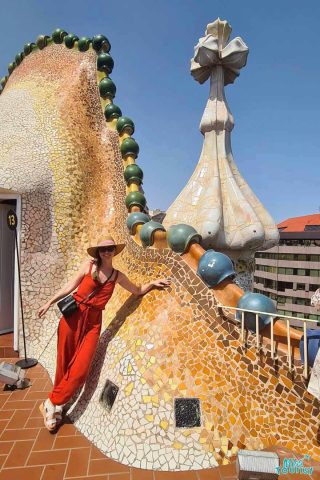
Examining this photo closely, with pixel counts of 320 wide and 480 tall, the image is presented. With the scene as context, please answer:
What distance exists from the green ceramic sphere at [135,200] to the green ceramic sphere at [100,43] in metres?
4.18

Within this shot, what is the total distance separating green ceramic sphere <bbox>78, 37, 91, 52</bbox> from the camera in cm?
754

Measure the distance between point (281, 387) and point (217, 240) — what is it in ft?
11.7

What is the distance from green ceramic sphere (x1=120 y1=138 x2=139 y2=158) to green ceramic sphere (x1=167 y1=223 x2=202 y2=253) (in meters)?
2.60

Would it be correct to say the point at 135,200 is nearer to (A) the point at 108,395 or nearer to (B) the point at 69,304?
(B) the point at 69,304

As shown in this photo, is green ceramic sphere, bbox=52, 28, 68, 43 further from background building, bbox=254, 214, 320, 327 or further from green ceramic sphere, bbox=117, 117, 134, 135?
background building, bbox=254, 214, 320, 327

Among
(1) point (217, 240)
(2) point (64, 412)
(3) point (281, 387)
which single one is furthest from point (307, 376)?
(1) point (217, 240)

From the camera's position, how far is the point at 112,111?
6941mm

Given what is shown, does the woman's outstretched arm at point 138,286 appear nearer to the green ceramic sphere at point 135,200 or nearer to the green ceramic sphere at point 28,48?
the green ceramic sphere at point 135,200

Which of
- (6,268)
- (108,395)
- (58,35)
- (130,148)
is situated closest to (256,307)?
(108,395)

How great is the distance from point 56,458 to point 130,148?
15.8 feet

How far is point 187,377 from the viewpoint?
3.31 m

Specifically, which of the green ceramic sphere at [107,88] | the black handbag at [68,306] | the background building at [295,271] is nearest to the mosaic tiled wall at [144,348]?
the black handbag at [68,306]

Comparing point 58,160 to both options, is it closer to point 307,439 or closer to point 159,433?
point 159,433

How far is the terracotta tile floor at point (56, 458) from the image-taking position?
2.87 m
